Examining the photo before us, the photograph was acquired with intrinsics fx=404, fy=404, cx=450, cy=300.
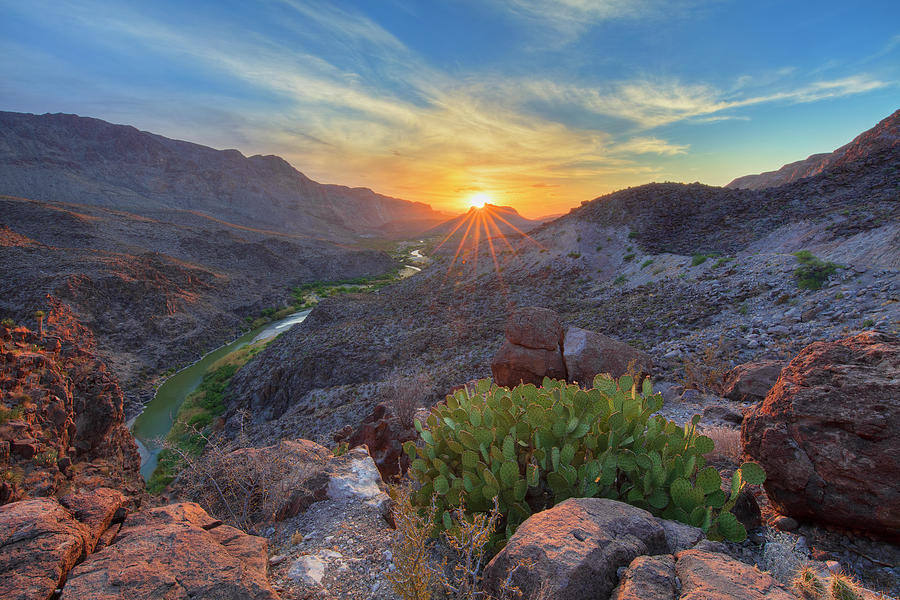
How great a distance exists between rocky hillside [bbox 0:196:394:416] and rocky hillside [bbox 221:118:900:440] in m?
10.1

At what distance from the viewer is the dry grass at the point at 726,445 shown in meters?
5.32

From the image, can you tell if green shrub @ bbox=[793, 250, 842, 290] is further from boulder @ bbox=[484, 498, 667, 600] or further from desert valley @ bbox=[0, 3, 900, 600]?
boulder @ bbox=[484, 498, 667, 600]

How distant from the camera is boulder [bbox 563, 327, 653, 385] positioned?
1012 cm

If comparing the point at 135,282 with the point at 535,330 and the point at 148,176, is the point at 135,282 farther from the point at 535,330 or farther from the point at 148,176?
the point at 148,176

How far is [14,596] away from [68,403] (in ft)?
32.1

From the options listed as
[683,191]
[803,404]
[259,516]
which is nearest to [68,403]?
[259,516]

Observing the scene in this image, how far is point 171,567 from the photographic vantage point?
3.05 m

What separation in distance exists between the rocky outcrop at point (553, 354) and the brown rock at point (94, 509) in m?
8.29

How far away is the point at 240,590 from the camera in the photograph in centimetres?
302

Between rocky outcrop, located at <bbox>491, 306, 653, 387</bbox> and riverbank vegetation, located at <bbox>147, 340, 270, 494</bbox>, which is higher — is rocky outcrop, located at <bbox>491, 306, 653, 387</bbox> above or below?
above

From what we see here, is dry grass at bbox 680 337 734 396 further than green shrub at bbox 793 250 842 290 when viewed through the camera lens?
No

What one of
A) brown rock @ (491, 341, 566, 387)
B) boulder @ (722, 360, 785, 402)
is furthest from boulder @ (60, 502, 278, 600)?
boulder @ (722, 360, 785, 402)

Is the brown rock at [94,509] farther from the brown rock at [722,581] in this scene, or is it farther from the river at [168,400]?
the river at [168,400]

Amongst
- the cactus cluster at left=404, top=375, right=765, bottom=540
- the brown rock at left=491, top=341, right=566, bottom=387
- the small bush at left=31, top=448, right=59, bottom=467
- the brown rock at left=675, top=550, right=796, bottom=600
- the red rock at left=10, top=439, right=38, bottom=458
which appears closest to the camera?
the brown rock at left=675, top=550, right=796, bottom=600
